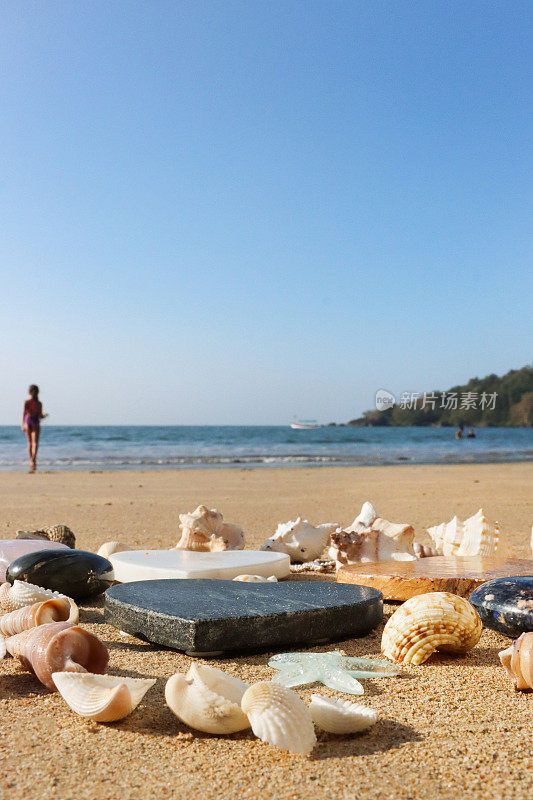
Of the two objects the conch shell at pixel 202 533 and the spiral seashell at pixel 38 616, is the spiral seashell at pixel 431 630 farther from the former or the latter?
the conch shell at pixel 202 533

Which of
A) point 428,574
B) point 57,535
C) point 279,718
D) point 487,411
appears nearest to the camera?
point 279,718

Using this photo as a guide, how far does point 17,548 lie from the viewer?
3832 millimetres

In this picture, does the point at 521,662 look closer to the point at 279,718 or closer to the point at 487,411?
the point at 279,718

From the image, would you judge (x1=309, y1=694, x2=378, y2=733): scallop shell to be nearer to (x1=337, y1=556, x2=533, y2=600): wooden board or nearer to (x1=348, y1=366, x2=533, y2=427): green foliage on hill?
(x1=337, y1=556, x2=533, y2=600): wooden board

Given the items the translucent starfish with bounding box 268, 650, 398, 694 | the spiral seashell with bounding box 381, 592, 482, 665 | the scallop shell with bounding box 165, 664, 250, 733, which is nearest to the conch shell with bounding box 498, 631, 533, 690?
the spiral seashell with bounding box 381, 592, 482, 665

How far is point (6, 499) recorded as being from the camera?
331 inches

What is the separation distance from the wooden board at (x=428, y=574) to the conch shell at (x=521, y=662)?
1061 millimetres

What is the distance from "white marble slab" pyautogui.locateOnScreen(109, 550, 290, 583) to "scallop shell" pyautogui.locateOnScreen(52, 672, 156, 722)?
4.86 feet

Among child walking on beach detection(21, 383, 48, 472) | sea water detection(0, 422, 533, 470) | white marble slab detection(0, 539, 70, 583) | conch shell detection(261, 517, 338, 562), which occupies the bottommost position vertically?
sea water detection(0, 422, 533, 470)

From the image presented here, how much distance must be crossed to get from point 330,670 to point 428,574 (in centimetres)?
139

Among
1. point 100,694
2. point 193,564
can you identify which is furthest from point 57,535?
point 100,694

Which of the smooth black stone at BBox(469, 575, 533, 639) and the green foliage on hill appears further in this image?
the green foliage on hill

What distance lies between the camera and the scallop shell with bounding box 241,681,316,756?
64.6 inches

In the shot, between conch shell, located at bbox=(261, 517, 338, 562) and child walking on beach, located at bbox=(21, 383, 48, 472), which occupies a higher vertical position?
child walking on beach, located at bbox=(21, 383, 48, 472)
